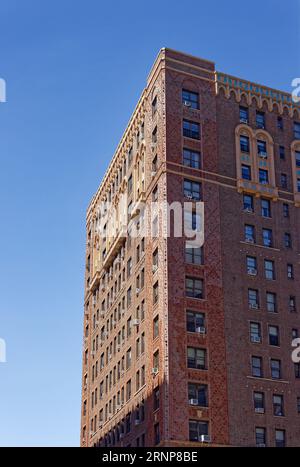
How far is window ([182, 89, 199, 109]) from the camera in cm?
8775

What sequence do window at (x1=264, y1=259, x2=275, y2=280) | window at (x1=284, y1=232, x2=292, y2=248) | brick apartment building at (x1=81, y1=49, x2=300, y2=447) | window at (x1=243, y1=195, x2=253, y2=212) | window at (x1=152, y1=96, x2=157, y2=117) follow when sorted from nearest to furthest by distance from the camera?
1. brick apartment building at (x1=81, y1=49, x2=300, y2=447)
2. window at (x1=264, y1=259, x2=275, y2=280)
3. window at (x1=243, y1=195, x2=253, y2=212)
4. window at (x1=284, y1=232, x2=292, y2=248)
5. window at (x1=152, y1=96, x2=157, y2=117)

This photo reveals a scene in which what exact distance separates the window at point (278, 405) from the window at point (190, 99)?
29.4 metres

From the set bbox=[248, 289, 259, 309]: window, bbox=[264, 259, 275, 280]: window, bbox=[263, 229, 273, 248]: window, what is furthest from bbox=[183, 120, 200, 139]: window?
bbox=[248, 289, 259, 309]: window

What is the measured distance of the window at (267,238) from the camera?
283 ft

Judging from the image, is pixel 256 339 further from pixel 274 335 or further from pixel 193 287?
pixel 193 287

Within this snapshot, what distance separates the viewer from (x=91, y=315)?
362 ft

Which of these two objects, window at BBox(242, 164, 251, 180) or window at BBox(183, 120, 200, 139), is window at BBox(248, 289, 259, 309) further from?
window at BBox(183, 120, 200, 139)

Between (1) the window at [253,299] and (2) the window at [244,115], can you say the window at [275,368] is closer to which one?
(1) the window at [253,299]

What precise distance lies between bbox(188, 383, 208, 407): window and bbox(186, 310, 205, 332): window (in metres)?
5.01

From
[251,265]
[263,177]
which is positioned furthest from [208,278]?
[263,177]

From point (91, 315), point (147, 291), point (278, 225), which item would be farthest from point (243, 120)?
point (91, 315)

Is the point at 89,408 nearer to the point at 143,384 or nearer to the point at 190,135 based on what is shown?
the point at 143,384

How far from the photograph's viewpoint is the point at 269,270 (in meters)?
85.2

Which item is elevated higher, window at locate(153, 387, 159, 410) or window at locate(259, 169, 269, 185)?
window at locate(259, 169, 269, 185)
